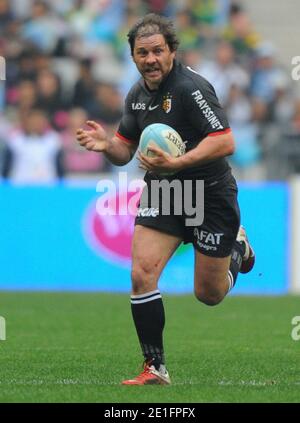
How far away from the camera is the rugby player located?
23.7 ft

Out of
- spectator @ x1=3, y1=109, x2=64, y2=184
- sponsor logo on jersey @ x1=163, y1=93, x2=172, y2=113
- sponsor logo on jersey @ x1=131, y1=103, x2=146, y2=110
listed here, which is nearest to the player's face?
sponsor logo on jersey @ x1=163, y1=93, x2=172, y2=113

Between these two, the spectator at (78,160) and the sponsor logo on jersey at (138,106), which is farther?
the spectator at (78,160)

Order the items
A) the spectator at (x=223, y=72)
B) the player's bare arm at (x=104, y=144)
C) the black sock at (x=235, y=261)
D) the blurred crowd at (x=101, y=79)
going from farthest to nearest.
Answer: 1. the spectator at (x=223, y=72)
2. the blurred crowd at (x=101, y=79)
3. the black sock at (x=235, y=261)
4. the player's bare arm at (x=104, y=144)

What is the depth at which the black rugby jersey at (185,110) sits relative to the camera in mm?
7270

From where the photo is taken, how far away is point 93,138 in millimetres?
7578

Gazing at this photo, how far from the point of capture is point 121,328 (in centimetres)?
1110

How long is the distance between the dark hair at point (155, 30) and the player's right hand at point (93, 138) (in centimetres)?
59

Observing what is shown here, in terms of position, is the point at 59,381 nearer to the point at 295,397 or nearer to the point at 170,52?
the point at 295,397

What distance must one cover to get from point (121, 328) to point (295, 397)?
4.66 m

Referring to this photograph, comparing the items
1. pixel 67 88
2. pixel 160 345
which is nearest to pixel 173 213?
pixel 160 345

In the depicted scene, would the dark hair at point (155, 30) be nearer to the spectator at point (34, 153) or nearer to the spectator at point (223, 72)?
the spectator at point (34, 153)

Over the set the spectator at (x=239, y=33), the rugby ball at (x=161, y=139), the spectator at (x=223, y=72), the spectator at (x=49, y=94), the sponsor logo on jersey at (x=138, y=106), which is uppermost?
the spectator at (x=239, y=33)

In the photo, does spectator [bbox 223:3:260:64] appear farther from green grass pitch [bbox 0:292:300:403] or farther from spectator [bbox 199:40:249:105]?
green grass pitch [bbox 0:292:300:403]

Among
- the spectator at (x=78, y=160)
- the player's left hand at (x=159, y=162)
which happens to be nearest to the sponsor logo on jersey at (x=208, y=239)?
the player's left hand at (x=159, y=162)
